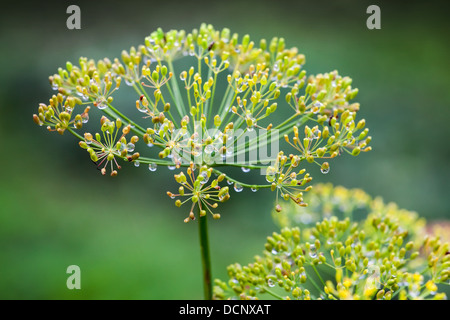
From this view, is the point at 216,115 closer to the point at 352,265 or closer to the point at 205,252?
the point at 205,252

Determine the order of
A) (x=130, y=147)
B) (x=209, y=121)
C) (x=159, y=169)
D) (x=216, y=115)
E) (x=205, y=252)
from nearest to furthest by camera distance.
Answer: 1. (x=216, y=115)
2. (x=130, y=147)
3. (x=205, y=252)
4. (x=209, y=121)
5. (x=159, y=169)

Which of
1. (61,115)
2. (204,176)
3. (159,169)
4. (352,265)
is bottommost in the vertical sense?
(352,265)

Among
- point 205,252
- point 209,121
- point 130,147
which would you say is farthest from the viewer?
point 209,121

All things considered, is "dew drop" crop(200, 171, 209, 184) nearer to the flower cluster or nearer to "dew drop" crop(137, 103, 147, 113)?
the flower cluster

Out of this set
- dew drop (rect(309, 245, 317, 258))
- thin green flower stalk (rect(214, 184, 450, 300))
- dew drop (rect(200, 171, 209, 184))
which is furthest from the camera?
dew drop (rect(309, 245, 317, 258))

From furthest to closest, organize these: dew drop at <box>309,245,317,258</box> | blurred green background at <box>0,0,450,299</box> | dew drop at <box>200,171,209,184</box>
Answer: blurred green background at <box>0,0,450,299</box>
dew drop at <box>309,245,317,258</box>
dew drop at <box>200,171,209,184</box>

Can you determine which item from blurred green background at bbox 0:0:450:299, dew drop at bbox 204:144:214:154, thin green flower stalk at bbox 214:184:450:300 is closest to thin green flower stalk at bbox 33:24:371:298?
dew drop at bbox 204:144:214:154

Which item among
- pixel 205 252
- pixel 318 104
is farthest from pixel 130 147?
pixel 318 104

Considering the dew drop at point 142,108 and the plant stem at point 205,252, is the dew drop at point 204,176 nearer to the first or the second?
the plant stem at point 205,252
